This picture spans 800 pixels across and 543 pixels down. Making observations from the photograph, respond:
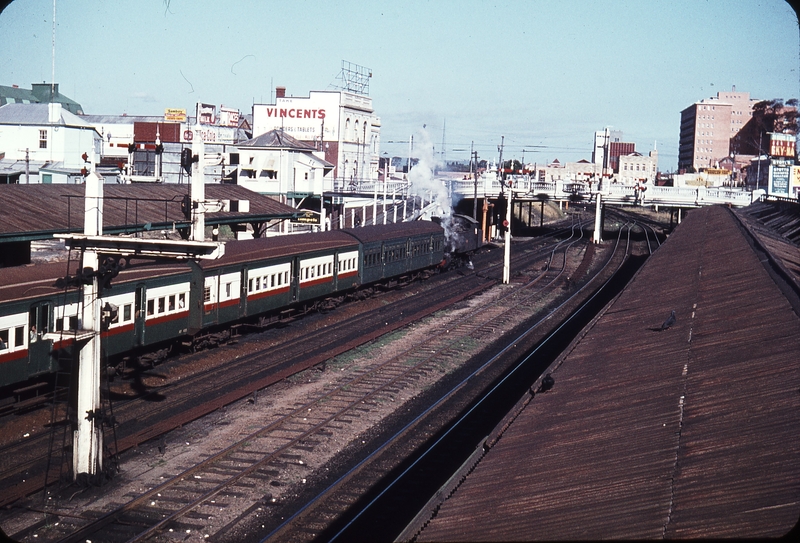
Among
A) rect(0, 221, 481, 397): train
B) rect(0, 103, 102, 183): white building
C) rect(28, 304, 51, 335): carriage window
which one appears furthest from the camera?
rect(0, 103, 102, 183): white building

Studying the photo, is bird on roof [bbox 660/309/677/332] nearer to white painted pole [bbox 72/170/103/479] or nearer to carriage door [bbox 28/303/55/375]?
white painted pole [bbox 72/170/103/479]

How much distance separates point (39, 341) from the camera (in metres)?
16.0

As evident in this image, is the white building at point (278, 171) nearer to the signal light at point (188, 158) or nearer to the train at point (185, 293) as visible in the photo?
the train at point (185, 293)

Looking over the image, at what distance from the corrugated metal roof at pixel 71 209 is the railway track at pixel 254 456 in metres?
5.26

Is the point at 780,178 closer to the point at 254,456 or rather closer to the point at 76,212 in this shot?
the point at 76,212

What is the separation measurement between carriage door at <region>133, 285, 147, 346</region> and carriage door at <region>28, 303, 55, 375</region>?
2.81m

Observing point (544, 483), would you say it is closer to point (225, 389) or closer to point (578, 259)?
point (225, 389)

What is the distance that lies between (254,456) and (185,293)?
7569mm

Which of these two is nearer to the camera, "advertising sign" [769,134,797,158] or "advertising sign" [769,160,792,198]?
"advertising sign" [769,160,792,198]

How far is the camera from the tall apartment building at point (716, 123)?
162500mm

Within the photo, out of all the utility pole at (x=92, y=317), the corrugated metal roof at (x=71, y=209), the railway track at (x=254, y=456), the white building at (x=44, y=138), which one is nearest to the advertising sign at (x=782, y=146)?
the white building at (x=44, y=138)

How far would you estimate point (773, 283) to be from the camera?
12828mm

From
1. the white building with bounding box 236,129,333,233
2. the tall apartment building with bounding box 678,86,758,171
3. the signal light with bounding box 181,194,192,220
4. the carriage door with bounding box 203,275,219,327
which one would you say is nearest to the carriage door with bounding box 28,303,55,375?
the signal light with bounding box 181,194,192,220

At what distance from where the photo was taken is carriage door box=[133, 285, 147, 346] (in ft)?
62.5
